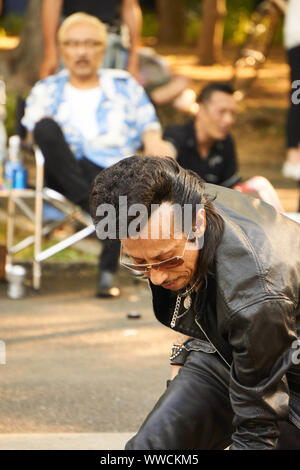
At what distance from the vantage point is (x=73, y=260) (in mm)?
7363

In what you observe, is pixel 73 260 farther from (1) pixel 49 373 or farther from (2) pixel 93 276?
Answer: (1) pixel 49 373

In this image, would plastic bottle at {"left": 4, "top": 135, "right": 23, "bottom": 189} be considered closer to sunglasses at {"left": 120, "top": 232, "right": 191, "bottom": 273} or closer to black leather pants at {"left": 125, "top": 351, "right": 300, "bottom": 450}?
black leather pants at {"left": 125, "top": 351, "right": 300, "bottom": 450}

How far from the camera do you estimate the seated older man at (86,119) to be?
633 cm

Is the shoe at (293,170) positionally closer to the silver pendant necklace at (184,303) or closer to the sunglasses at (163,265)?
the silver pendant necklace at (184,303)

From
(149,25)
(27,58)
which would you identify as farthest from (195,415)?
(149,25)

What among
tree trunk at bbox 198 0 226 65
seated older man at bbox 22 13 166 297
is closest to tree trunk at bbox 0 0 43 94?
tree trunk at bbox 198 0 226 65

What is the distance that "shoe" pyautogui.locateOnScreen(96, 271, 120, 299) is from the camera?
252 inches

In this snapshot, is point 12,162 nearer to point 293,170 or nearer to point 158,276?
point 293,170

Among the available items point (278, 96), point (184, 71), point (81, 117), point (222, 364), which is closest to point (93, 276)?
point (81, 117)

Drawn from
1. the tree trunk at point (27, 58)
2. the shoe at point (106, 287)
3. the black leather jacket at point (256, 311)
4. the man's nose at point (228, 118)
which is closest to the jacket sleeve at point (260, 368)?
the black leather jacket at point (256, 311)

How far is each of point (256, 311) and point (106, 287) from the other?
3.81m

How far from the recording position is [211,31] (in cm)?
1791
